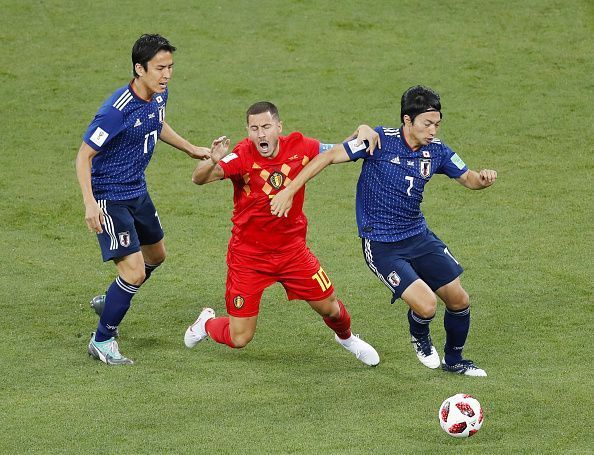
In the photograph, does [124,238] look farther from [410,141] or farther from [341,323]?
[410,141]

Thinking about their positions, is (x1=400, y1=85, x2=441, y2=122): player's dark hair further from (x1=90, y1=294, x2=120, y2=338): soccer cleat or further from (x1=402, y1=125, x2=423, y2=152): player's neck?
(x1=90, y1=294, x2=120, y2=338): soccer cleat

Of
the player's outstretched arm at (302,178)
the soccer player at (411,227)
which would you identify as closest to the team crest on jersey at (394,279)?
the soccer player at (411,227)

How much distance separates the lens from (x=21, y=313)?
10398 mm

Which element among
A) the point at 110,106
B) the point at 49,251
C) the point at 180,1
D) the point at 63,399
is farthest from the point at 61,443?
the point at 180,1

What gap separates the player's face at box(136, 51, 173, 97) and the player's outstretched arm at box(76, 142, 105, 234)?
69cm

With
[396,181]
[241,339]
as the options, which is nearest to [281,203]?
[396,181]

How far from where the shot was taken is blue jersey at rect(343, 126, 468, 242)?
8.88m

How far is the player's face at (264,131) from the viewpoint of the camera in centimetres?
852

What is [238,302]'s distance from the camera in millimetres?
9023

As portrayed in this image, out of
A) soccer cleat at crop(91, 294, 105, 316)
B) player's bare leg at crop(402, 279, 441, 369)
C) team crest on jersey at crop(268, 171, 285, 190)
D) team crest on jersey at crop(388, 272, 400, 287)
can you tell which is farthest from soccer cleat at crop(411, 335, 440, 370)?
soccer cleat at crop(91, 294, 105, 316)

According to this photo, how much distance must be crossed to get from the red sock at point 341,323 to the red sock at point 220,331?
76cm

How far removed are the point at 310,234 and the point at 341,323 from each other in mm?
3515

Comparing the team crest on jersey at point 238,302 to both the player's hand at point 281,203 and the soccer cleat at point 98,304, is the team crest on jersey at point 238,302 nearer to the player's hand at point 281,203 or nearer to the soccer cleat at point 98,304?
the player's hand at point 281,203

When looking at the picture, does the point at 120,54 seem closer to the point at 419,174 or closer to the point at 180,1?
the point at 180,1
